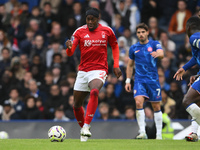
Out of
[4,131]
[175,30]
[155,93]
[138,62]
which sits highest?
[175,30]

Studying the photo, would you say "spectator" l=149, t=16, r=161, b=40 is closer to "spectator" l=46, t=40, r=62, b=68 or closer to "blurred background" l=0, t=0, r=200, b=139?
"blurred background" l=0, t=0, r=200, b=139

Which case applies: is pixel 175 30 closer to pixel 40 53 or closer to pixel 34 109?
pixel 40 53

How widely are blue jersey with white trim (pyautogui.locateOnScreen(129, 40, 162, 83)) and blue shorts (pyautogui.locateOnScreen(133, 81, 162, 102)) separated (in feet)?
0.29

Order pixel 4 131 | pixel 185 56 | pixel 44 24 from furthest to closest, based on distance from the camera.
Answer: pixel 44 24 < pixel 185 56 < pixel 4 131

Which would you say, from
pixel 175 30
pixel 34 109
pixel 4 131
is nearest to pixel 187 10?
pixel 175 30

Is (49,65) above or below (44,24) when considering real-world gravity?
below

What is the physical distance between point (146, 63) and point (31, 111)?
4947 mm

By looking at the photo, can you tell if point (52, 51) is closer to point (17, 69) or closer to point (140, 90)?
point (17, 69)

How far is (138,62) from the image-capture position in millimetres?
11211

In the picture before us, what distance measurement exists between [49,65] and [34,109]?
2446 mm

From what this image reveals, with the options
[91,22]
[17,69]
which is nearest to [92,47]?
[91,22]

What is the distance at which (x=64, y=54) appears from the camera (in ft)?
54.5

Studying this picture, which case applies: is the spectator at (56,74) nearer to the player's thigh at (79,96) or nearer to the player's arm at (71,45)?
the player's thigh at (79,96)

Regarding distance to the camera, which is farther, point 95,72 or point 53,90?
point 53,90
